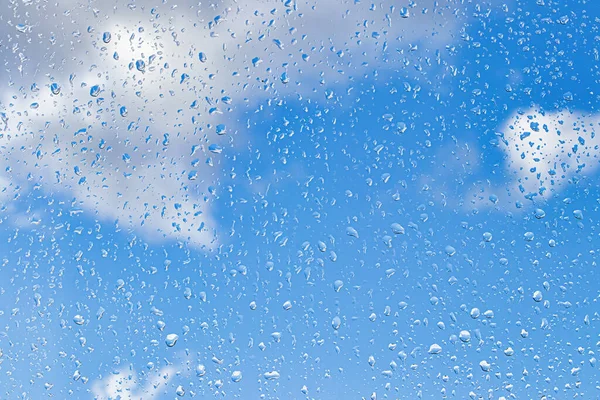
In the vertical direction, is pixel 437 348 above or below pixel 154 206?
below

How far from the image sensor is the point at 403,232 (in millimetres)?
2695

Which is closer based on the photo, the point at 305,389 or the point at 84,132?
the point at 305,389

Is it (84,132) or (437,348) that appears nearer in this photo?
(437,348)

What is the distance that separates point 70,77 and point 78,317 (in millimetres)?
1084

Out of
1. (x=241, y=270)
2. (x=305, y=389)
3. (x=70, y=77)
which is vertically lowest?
(x=305, y=389)

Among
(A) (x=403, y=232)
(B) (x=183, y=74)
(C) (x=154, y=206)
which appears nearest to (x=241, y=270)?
(C) (x=154, y=206)

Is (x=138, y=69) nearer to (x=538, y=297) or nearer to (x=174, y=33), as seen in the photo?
(x=174, y=33)

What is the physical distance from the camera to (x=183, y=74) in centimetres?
271

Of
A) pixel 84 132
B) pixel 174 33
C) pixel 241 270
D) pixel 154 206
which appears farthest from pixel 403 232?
pixel 84 132

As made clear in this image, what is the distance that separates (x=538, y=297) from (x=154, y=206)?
5.61 feet

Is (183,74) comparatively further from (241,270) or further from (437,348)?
(437,348)

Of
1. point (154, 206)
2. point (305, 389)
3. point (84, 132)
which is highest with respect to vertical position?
point (84, 132)

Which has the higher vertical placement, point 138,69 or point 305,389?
point 138,69

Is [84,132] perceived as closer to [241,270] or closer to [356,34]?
[241,270]
